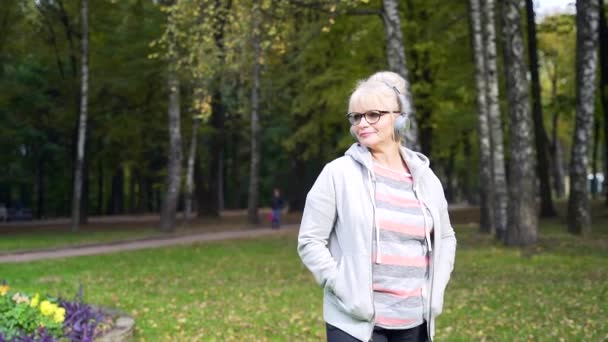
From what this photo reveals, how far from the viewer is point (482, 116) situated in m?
23.7

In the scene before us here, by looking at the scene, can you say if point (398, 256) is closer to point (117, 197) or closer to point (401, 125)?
point (401, 125)

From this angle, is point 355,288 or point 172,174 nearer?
point 355,288

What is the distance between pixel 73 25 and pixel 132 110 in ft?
14.7

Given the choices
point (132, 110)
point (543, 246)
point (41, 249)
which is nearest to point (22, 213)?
point (132, 110)

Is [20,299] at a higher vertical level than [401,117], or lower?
lower

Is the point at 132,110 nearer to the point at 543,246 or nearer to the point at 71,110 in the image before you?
the point at 71,110

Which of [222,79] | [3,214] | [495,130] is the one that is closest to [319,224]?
[495,130]

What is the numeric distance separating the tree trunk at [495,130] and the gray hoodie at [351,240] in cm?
1701

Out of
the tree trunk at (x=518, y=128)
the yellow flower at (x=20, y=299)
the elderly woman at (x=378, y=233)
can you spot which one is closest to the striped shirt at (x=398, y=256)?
the elderly woman at (x=378, y=233)

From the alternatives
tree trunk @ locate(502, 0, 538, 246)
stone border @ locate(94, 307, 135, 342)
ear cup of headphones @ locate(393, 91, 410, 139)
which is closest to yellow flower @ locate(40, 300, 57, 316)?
stone border @ locate(94, 307, 135, 342)

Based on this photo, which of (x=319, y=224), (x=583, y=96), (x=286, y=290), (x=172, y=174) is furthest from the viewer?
(x=172, y=174)

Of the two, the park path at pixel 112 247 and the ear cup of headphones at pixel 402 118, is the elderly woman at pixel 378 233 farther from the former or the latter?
the park path at pixel 112 247

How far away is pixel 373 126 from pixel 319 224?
1.67ft

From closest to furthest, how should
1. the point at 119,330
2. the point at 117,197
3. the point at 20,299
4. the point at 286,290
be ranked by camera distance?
the point at 20,299 < the point at 119,330 < the point at 286,290 < the point at 117,197
